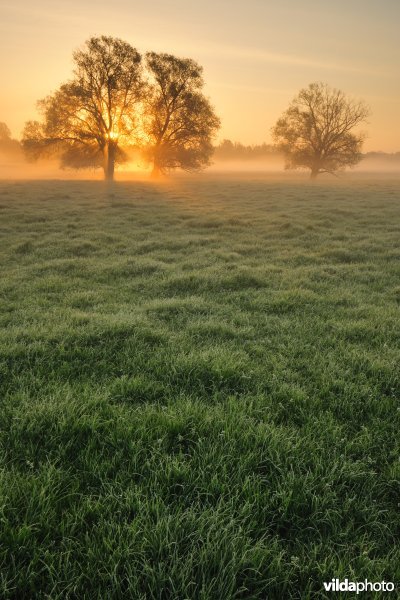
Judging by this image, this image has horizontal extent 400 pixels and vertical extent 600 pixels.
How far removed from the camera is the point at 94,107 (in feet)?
148

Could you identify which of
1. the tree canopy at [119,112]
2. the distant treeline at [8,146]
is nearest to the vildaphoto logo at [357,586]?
the tree canopy at [119,112]

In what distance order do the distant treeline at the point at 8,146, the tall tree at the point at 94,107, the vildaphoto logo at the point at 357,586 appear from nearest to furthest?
the vildaphoto logo at the point at 357,586
the tall tree at the point at 94,107
the distant treeline at the point at 8,146

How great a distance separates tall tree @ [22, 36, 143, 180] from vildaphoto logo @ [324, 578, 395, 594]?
5207 centimetres

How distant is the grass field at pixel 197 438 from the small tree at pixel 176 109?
4783cm

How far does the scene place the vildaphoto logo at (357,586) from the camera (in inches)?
93.0

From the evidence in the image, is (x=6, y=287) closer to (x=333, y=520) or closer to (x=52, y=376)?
(x=52, y=376)

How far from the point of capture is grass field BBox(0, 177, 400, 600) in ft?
7.91

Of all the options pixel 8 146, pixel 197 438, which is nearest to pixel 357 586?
pixel 197 438

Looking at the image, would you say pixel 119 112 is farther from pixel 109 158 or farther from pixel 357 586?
pixel 357 586

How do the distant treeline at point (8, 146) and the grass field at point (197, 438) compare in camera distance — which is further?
the distant treeline at point (8, 146)

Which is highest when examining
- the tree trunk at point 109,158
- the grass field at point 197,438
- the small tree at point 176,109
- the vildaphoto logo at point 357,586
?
the small tree at point 176,109

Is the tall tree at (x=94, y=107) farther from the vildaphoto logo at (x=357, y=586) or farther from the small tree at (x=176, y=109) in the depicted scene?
the vildaphoto logo at (x=357, y=586)

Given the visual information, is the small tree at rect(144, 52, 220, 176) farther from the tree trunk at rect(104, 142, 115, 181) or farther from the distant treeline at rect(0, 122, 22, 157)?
the distant treeline at rect(0, 122, 22, 157)

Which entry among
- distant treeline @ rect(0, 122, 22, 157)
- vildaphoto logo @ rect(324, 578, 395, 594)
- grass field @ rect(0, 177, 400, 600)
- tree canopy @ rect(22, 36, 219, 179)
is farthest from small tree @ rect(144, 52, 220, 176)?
distant treeline @ rect(0, 122, 22, 157)
